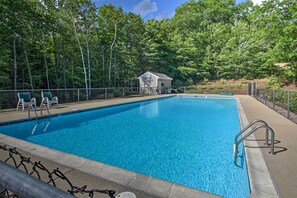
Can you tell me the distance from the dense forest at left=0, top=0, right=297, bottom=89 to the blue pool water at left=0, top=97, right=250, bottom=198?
743 centimetres

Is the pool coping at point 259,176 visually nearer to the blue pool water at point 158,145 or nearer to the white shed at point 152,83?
the blue pool water at point 158,145

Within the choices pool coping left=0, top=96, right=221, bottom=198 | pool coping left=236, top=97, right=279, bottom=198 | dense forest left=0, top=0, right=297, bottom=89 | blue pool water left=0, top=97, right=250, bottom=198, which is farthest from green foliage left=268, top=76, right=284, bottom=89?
pool coping left=0, top=96, right=221, bottom=198

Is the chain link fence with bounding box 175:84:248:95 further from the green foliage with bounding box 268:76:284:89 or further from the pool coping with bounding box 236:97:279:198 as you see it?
the pool coping with bounding box 236:97:279:198

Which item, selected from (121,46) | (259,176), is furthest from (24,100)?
(121,46)

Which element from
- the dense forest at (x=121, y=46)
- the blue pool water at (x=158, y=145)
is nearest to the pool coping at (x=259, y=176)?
the blue pool water at (x=158, y=145)

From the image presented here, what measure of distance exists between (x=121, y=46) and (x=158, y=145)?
18.5 m

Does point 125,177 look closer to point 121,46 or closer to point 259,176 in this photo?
point 259,176

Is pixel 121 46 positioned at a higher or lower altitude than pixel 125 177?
higher

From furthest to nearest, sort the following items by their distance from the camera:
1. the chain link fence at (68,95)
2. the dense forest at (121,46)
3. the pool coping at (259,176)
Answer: the dense forest at (121,46), the chain link fence at (68,95), the pool coping at (259,176)

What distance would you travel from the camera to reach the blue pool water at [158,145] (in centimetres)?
334

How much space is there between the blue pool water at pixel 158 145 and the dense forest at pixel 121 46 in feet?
24.4

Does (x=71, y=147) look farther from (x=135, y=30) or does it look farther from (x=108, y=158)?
(x=135, y=30)

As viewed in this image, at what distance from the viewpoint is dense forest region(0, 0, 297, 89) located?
40.7 feet

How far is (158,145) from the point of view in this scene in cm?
492
